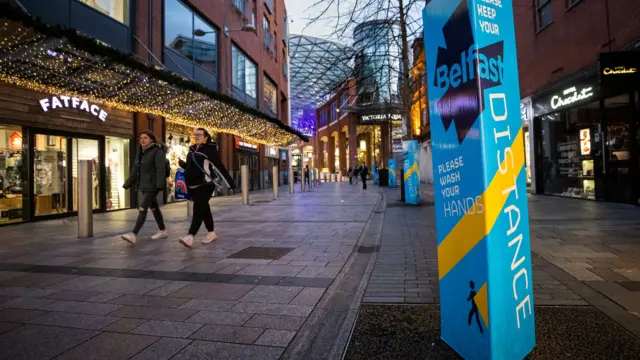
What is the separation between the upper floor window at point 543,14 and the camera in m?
13.5

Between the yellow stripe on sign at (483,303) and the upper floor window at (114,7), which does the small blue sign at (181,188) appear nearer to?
the yellow stripe on sign at (483,303)

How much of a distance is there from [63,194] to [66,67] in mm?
4213

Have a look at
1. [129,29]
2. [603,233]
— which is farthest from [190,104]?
[603,233]

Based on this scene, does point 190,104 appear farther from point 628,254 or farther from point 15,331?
point 628,254

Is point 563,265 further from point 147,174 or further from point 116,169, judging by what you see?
point 116,169

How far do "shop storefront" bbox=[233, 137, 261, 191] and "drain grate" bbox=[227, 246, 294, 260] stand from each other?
53.0 ft

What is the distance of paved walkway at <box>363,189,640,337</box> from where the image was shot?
333cm

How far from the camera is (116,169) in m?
12.8

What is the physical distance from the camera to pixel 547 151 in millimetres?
14609

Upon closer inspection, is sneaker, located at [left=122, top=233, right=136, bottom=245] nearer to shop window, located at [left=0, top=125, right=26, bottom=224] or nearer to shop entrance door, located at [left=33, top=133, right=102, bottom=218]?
shop entrance door, located at [left=33, top=133, right=102, bottom=218]

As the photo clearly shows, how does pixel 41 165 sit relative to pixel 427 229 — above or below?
above

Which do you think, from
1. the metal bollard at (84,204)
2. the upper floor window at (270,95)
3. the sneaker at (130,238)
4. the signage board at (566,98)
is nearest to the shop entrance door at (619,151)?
the signage board at (566,98)

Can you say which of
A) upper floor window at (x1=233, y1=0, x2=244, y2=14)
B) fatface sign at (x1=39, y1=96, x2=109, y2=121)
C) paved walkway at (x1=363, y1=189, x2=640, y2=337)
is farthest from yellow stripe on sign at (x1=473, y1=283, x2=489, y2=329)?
upper floor window at (x1=233, y1=0, x2=244, y2=14)

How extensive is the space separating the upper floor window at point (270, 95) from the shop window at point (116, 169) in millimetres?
15379
